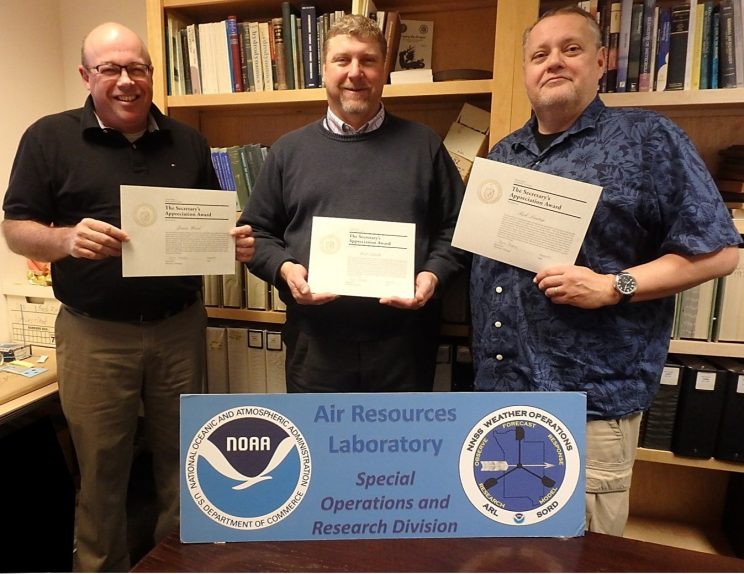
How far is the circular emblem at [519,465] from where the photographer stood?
81cm

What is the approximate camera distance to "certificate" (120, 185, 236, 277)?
1.26 meters

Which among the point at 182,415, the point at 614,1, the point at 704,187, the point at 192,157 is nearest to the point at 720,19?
the point at 614,1

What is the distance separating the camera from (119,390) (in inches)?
60.5

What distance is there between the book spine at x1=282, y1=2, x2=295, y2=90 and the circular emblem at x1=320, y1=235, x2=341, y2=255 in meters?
0.79

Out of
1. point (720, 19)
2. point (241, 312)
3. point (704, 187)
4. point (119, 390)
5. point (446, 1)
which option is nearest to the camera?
point (704, 187)

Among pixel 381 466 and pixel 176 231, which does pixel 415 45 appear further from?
pixel 381 466

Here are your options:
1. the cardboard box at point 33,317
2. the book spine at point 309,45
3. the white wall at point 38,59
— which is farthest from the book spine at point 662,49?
the cardboard box at point 33,317

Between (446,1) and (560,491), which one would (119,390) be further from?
(446,1)

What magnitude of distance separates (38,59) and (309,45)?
4.38 feet

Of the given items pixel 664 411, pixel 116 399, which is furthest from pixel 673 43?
pixel 116 399

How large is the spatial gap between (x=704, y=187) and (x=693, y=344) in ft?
2.40

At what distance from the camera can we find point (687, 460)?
5.42 ft

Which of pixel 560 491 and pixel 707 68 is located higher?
pixel 707 68

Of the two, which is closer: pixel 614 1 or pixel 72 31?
pixel 614 1
